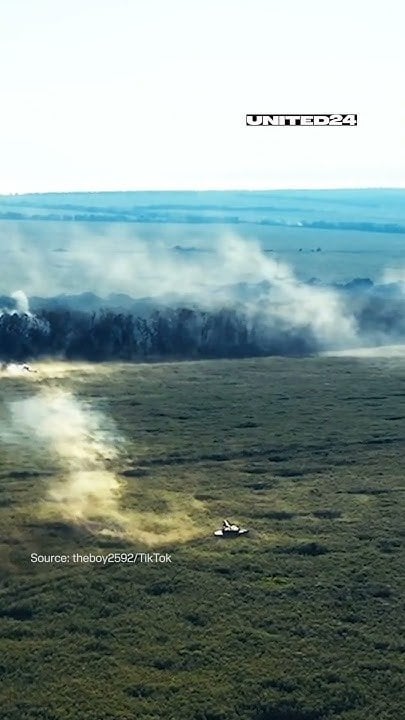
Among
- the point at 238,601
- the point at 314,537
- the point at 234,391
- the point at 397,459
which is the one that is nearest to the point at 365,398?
the point at 234,391

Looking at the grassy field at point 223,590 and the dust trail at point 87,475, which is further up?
the dust trail at point 87,475

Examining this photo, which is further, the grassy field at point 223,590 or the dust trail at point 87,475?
the dust trail at point 87,475

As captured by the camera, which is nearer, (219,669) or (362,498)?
(219,669)

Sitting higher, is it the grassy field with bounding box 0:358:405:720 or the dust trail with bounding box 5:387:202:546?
the dust trail with bounding box 5:387:202:546

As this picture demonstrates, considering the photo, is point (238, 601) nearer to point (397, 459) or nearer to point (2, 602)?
point (2, 602)
